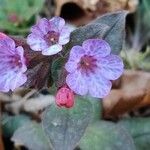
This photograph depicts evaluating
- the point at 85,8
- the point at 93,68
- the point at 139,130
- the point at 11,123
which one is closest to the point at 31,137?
the point at 11,123

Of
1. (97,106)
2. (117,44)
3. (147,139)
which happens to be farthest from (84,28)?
(147,139)

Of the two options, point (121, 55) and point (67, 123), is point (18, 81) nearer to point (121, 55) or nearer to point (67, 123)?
point (67, 123)

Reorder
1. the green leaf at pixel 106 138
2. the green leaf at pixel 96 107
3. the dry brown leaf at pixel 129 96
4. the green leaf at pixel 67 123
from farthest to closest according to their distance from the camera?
the dry brown leaf at pixel 129 96, the green leaf at pixel 96 107, the green leaf at pixel 106 138, the green leaf at pixel 67 123

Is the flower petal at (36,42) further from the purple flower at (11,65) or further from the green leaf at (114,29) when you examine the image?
the green leaf at (114,29)

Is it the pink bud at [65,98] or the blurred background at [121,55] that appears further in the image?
the blurred background at [121,55]

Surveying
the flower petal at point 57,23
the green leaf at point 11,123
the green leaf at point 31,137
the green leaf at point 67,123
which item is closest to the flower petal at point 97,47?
the flower petal at point 57,23

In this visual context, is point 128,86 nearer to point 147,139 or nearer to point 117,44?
point 147,139

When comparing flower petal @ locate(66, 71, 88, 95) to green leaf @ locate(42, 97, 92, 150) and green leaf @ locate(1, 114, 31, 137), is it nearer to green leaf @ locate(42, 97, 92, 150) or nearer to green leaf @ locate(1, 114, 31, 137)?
green leaf @ locate(42, 97, 92, 150)

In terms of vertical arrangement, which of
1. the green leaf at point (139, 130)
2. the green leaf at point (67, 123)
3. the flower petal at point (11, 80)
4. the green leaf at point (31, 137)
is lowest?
the green leaf at point (139, 130)
